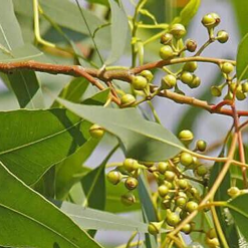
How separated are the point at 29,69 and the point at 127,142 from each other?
26 centimetres

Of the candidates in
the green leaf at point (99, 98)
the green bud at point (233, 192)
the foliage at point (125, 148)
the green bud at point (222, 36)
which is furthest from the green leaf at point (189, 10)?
the green bud at point (233, 192)

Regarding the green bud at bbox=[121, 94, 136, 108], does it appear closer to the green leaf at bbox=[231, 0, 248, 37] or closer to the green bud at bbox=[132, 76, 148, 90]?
the green bud at bbox=[132, 76, 148, 90]

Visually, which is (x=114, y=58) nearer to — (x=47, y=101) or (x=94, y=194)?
(x=94, y=194)

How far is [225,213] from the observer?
4.98 feet

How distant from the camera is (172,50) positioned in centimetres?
155

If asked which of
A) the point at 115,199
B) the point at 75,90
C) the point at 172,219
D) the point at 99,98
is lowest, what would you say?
A: the point at 115,199

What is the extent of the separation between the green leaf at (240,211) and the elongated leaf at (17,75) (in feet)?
1.39

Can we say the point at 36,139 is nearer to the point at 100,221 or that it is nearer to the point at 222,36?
the point at 100,221

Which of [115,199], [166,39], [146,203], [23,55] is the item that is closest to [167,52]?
[166,39]

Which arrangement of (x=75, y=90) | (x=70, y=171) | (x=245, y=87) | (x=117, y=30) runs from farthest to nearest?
Result: (x=75, y=90) < (x=70, y=171) < (x=117, y=30) < (x=245, y=87)

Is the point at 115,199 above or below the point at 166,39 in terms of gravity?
below

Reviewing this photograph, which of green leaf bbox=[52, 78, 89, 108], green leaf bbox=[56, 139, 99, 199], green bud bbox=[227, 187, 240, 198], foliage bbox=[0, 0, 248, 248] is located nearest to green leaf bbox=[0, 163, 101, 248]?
foliage bbox=[0, 0, 248, 248]

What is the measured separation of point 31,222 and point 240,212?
305 mm

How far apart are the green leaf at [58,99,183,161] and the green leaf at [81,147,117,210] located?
0.47 m
